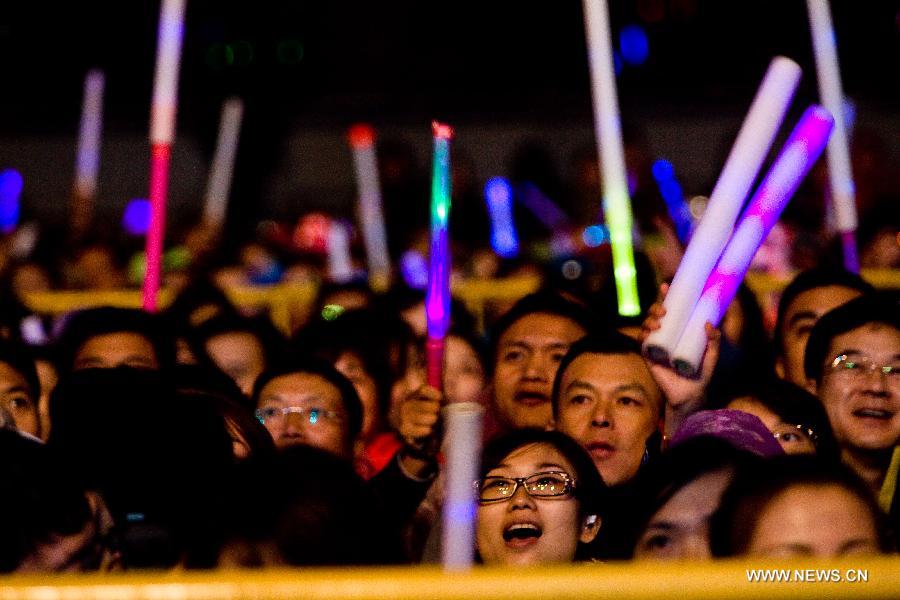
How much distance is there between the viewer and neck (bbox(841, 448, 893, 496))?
3.37 m

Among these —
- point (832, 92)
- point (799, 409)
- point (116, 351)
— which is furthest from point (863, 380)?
point (116, 351)

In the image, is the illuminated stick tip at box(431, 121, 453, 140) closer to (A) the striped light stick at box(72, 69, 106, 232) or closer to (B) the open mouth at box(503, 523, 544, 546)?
(B) the open mouth at box(503, 523, 544, 546)

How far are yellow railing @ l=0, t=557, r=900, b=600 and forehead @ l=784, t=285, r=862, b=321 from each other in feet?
7.67

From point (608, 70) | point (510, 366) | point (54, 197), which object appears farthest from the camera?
point (54, 197)

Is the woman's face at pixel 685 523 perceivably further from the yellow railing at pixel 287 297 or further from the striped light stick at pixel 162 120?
the yellow railing at pixel 287 297

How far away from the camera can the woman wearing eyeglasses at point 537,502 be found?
114 inches

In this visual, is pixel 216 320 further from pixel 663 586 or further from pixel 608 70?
pixel 663 586

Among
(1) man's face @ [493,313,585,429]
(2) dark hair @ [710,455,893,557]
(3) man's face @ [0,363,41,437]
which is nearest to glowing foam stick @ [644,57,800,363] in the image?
(2) dark hair @ [710,455,893,557]

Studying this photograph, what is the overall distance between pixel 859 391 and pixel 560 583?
6.40 feet

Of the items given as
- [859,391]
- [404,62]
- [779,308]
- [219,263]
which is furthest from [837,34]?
[859,391]

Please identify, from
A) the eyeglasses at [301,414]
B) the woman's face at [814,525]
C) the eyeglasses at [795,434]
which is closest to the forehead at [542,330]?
the eyeglasses at [301,414]

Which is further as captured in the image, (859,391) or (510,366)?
(510,366)

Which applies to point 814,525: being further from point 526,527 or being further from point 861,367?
point 861,367

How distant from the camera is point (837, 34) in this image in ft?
36.8
